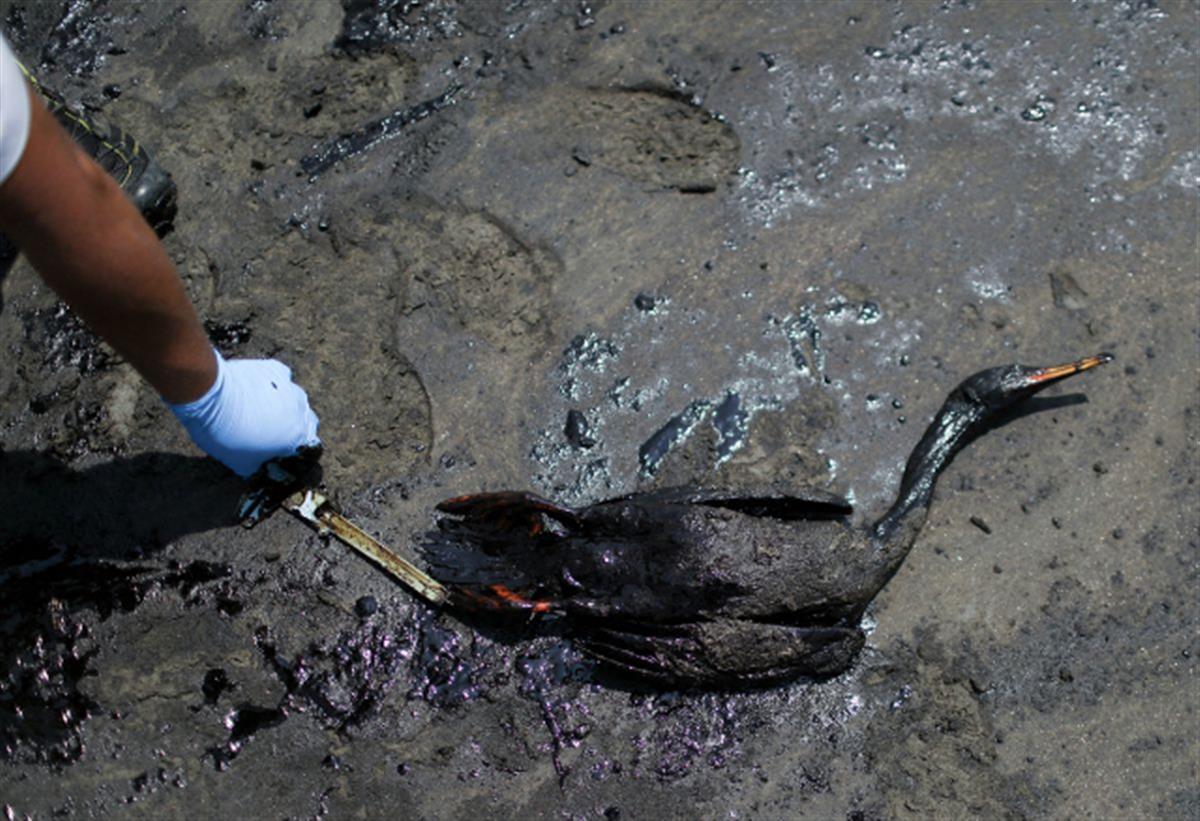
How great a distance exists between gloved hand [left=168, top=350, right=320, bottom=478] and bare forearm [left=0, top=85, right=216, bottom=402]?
159 mm

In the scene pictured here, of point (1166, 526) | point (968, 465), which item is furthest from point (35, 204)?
point (1166, 526)

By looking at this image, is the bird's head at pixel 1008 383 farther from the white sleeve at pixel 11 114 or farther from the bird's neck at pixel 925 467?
the white sleeve at pixel 11 114

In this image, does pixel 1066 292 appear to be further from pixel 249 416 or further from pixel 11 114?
pixel 11 114

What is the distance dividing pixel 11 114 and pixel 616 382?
1.85 m

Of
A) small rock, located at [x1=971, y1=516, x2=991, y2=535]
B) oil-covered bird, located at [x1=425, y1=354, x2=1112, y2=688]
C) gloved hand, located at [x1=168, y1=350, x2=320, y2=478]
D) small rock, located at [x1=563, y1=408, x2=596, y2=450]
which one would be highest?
gloved hand, located at [x1=168, y1=350, x2=320, y2=478]

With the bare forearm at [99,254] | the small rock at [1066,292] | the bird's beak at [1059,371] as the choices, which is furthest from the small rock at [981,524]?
the bare forearm at [99,254]

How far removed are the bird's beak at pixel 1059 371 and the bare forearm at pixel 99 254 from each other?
230 centimetres

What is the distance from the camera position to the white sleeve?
6.47ft

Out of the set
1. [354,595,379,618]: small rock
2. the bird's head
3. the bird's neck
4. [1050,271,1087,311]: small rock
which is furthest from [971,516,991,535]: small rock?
[354,595,379,618]: small rock

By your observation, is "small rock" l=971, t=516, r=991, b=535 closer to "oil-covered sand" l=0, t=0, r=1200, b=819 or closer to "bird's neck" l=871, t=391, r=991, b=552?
"oil-covered sand" l=0, t=0, r=1200, b=819

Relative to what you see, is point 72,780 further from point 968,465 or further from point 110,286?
point 968,465

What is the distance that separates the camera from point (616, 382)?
341cm

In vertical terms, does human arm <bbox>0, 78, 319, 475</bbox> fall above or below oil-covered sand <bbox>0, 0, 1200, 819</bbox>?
above

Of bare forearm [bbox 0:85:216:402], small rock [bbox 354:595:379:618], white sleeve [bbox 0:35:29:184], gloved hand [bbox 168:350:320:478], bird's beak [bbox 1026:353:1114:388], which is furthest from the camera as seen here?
bird's beak [bbox 1026:353:1114:388]
